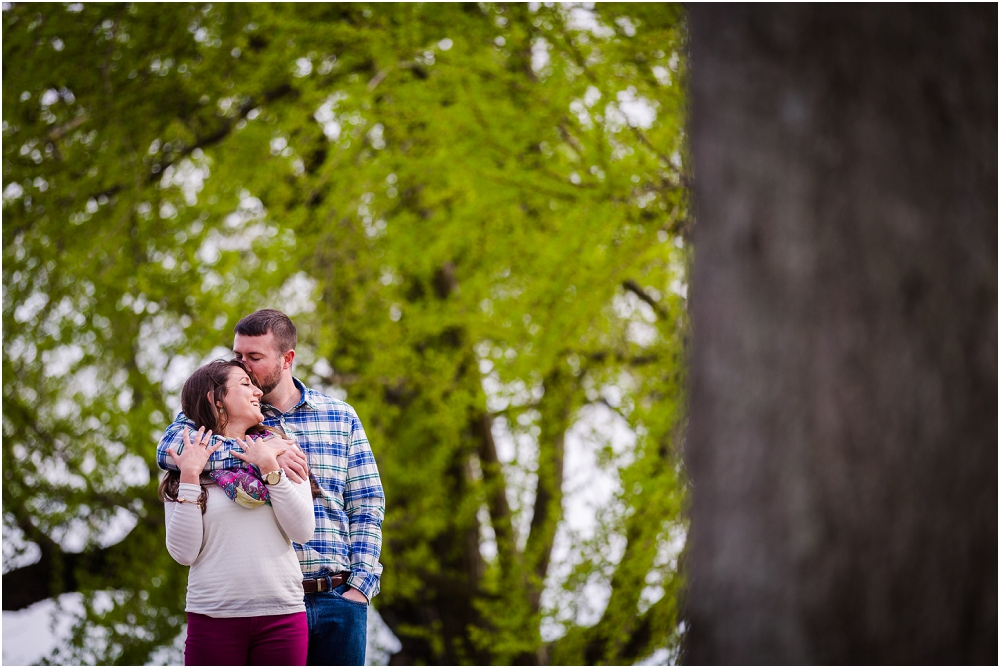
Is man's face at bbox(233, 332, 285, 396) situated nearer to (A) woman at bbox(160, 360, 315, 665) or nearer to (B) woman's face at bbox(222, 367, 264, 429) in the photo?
(B) woman's face at bbox(222, 367, 264, 429)

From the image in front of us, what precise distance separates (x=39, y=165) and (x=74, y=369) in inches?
58.1

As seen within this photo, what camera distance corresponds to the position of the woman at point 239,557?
7.65ft

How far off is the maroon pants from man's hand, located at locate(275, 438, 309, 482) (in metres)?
0.39

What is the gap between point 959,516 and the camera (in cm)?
144

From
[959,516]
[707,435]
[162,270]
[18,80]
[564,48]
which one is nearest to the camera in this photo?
[959,516]

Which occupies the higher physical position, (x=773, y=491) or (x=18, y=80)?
(x=18, y=80)

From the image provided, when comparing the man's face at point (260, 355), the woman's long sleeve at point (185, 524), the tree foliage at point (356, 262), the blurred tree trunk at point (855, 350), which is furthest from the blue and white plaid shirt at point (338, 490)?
the tree foliage at point (356, 262)

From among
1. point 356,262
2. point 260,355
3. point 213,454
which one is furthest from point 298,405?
point 356,262

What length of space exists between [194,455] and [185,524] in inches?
7.4

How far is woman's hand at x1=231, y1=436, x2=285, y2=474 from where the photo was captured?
2326 mm

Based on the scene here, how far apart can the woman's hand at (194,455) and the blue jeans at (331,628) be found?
24.2 inches

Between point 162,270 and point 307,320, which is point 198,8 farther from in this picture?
point 307,320

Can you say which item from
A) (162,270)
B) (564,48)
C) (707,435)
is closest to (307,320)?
(162,270)

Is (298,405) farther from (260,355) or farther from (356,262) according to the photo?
(356,262)
